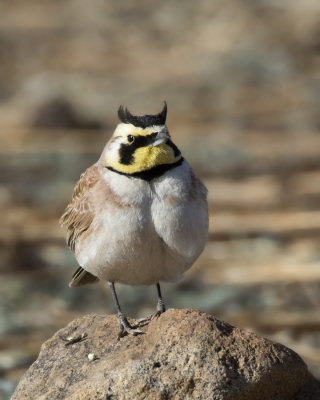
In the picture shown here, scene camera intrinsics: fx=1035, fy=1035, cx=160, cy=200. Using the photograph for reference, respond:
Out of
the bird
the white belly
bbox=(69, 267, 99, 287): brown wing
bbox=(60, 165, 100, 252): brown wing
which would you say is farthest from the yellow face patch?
bbox=(69, 267, 99, 287): brown wing

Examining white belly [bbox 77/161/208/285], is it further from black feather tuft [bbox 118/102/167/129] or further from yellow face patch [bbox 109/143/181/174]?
black feather tuft [bbox 118/102/167/129]

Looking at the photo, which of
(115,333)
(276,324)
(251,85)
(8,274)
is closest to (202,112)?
(251,85)

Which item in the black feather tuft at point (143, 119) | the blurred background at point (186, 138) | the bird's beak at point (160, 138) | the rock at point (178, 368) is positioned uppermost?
the black feather tuft at point (143, 119)

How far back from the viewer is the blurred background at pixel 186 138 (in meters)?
13.3

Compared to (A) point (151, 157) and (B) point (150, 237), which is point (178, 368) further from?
(A) point (151, 157)

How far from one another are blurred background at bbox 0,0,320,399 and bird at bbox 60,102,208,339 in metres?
2.84

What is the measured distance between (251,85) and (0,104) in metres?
6.35

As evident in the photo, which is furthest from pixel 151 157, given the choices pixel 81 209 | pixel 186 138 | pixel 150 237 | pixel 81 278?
pixel 186 138

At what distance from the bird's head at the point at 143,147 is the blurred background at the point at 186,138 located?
3.34 m

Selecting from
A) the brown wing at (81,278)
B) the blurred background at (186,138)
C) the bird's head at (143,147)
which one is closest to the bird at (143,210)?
the bird's head at (143,147)

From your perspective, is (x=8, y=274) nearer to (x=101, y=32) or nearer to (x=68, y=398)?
(x=68, y=398)

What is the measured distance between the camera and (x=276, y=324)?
12258 millimetres

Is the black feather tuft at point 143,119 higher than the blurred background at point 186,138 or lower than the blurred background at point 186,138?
higher

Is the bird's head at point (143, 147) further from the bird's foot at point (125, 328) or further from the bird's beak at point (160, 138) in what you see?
the bird's foot at point (125, 328)
